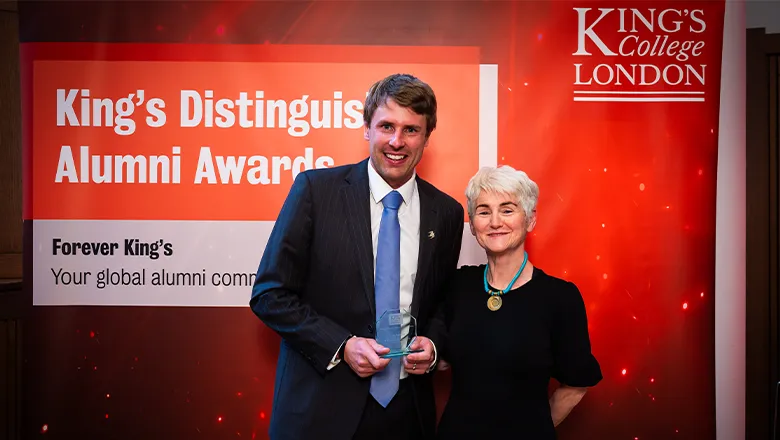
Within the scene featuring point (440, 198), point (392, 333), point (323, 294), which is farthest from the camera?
point (440, 198)

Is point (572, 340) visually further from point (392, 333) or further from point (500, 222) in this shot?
point (392, 333)

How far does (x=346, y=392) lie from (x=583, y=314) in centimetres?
78

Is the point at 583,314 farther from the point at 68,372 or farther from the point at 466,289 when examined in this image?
the point at 68,372

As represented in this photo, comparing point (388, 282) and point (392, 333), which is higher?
point (388, 282)

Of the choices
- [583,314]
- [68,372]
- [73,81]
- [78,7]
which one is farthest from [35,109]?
[583,314]

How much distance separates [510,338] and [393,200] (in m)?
0.56

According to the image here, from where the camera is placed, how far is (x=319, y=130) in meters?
2.43

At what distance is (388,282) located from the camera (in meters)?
1.78

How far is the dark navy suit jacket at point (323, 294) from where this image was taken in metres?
1.70

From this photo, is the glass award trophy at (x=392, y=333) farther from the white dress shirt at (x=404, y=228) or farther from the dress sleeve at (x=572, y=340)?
the dress sleeve at (x=572, y=340)

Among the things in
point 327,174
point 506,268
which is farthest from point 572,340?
point 327,174

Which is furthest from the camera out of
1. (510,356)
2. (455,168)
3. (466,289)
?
(455,168)

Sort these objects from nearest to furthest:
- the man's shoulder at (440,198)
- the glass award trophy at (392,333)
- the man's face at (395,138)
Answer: the glass award trophy at (392,333), the man's face at (395,138), the man's shoulder at (440,198)

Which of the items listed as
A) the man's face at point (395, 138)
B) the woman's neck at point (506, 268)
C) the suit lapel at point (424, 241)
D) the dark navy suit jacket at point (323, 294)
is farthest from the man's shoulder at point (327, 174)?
the woman's neck at point (506, 268)
